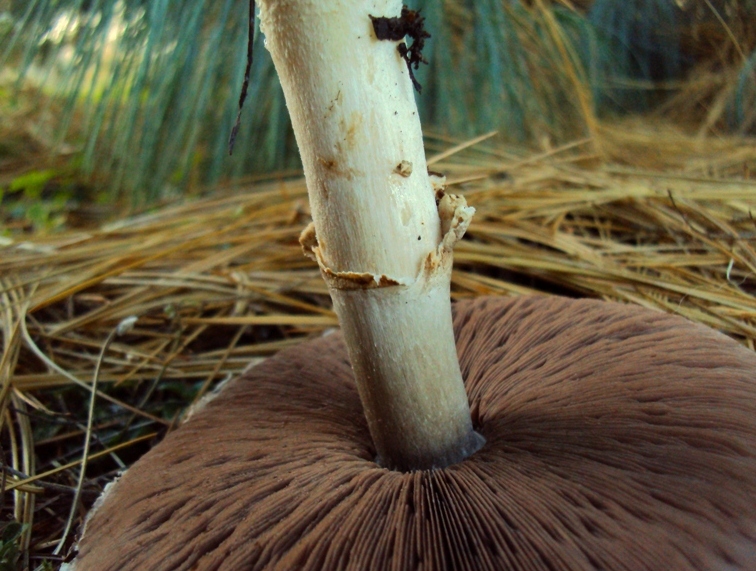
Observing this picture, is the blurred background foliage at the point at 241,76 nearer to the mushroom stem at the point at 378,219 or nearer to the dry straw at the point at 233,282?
the dry straw at the point at 233,282

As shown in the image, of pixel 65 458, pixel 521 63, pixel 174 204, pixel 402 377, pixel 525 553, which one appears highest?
pixel 521 63

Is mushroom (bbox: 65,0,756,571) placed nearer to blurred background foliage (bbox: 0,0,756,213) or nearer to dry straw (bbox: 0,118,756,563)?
dry straw (bbox: 0,118,756,563)

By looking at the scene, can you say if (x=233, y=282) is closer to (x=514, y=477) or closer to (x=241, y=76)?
(x=241, y=76)

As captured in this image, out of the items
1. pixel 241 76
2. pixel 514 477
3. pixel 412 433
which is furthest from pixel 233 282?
pixel 514 477

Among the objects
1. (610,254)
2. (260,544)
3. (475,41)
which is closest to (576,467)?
(260,544)

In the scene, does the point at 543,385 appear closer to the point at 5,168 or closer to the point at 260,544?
the point at 260,544
